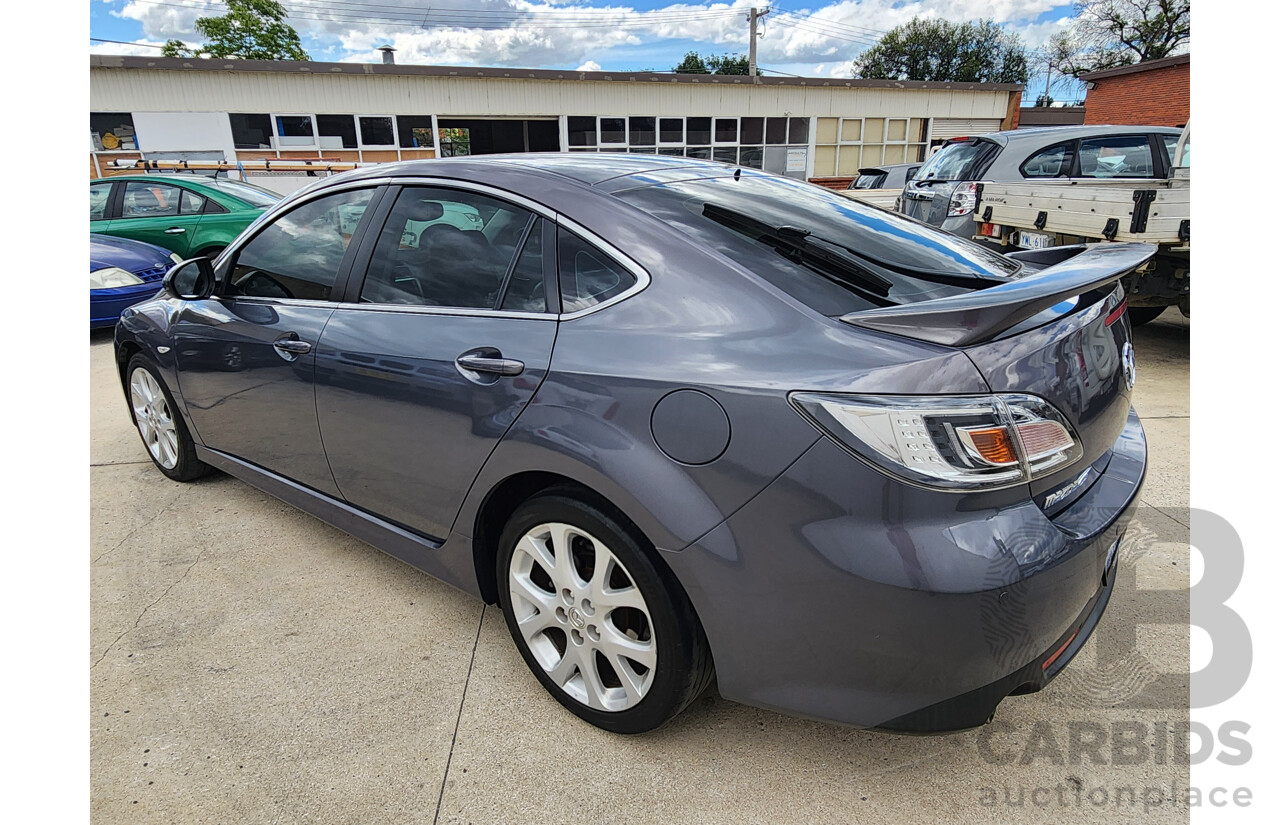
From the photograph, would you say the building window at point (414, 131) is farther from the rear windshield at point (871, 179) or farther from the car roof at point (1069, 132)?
the car roof at point (1069, 132)

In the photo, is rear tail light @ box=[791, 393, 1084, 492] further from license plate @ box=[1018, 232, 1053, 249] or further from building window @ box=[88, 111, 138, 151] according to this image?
building window @ box=[88, 111, 138, 151]

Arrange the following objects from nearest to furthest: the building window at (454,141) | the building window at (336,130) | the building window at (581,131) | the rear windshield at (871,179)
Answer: the rear windshield at (871,179) → the building window at (336,130) → the building window at (454,141) → the building window at (581,131)

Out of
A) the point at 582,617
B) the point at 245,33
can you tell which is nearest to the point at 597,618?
the point at 582,617

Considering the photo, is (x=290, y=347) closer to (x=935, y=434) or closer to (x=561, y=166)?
Result: (x=561, y=166)

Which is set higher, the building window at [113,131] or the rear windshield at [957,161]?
the building window at [113,131]

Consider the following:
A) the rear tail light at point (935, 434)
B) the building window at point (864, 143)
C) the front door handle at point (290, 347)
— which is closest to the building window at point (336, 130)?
the building window at point (864, 143)

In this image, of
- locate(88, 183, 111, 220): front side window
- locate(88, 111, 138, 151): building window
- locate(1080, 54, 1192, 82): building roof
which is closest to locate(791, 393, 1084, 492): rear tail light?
locate(88, 183, 111, 220): front side window

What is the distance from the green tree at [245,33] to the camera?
46000mm

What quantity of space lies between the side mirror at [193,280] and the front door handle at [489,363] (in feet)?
5.71

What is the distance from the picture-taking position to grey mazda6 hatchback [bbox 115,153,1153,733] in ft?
4.87

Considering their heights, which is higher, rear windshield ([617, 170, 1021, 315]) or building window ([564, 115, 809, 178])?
building window ([564, 115, 809, 178])

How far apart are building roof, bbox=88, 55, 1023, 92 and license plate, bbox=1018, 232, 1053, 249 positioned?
21.1m

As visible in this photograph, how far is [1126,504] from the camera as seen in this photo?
1.78 metres

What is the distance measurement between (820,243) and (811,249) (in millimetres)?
78
